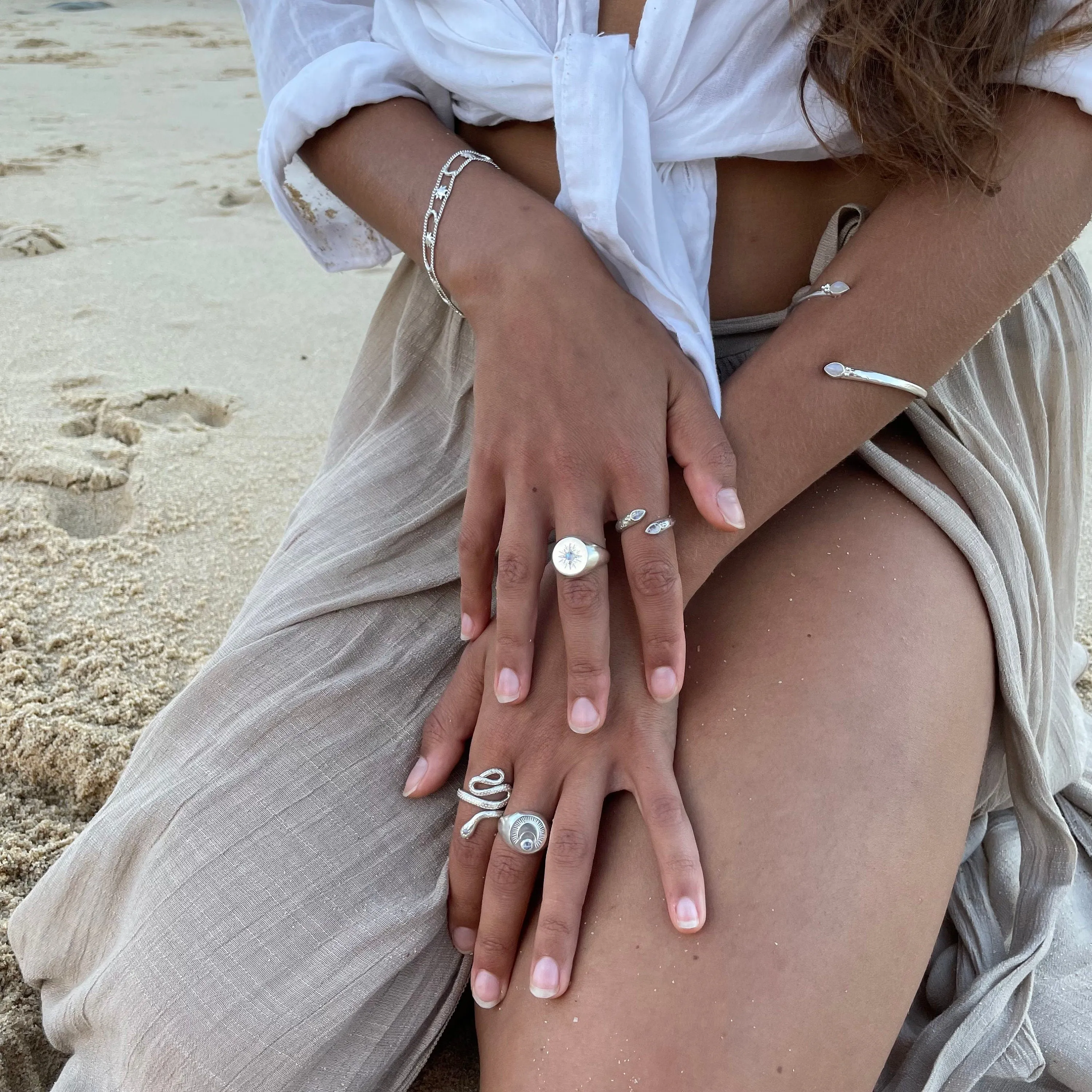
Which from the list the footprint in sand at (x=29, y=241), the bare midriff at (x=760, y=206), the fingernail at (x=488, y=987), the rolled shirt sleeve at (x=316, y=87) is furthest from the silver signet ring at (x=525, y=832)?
the footprint in sand at (x=29, y=241)

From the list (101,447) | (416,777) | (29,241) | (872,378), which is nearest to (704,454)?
(872,378)

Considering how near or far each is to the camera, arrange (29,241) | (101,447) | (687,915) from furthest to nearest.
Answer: (29,241) < (101,447) < (687,915)

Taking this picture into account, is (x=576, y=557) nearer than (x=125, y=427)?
Yes

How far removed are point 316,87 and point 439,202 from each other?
175 millimetres

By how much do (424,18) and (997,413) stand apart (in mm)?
651

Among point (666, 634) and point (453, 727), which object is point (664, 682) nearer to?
point (666, 634)

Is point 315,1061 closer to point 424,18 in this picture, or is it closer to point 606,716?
point 606,716

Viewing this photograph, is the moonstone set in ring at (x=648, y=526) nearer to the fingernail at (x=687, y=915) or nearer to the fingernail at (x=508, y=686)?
the fingernail at (x=508, y=686)

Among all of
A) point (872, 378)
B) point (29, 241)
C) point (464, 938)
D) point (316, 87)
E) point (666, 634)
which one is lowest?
point (29, 241)

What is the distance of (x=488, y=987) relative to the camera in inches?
31.0

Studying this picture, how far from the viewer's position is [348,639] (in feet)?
3.09

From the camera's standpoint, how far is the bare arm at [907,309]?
0.83 m

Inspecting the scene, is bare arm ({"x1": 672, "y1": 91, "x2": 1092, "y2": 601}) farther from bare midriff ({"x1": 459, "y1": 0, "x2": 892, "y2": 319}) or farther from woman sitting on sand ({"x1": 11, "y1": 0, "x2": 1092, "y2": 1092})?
bare midriff ({"x1": 459, "y1": 0, "x2": 892, "y2": 319})

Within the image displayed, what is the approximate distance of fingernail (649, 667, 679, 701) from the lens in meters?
0.78
